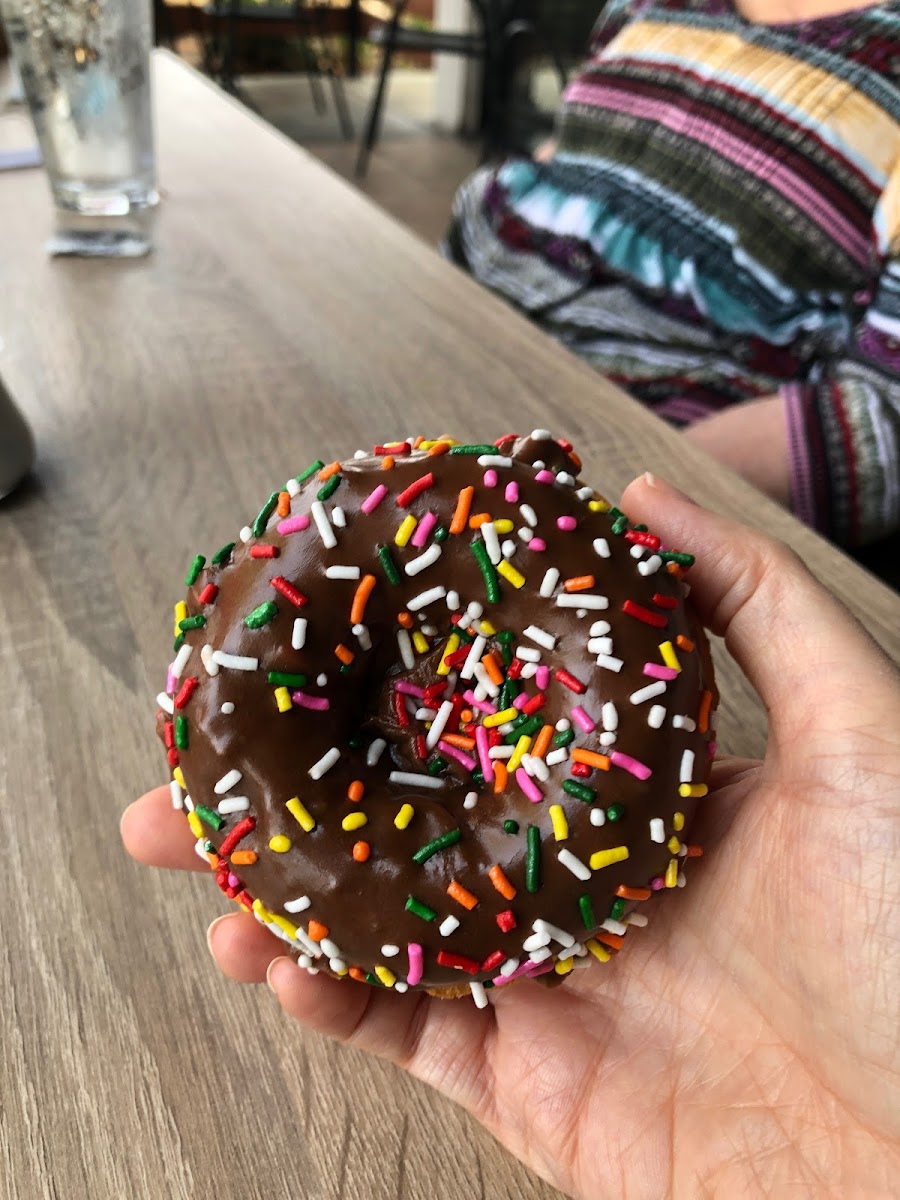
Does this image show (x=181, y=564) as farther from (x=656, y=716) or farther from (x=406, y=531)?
(x=656, y=716)

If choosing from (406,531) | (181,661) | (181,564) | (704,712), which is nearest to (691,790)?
(704,712)

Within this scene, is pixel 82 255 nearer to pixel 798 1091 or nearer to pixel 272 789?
pixel 272 789

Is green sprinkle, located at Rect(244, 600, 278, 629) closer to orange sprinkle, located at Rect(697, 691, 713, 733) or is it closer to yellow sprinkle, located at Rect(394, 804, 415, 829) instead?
yellow sprinkle, located at Rect(394, 804, 415, 829)

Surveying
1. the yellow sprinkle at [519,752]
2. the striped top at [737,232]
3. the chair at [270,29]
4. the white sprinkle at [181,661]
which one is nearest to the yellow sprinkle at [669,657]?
the yellow sprinkle at [519,752]

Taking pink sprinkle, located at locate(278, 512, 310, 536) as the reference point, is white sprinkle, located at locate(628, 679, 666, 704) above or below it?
below

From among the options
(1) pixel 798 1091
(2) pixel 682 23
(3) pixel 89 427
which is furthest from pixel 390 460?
(2) pixel 682 23

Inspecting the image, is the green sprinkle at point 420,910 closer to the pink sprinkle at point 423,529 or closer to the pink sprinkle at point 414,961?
the pink sprinkle at point 414,961

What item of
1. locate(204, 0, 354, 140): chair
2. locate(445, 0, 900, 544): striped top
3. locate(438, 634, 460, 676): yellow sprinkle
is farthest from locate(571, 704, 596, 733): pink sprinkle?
locate(204, 0, 354, 140): chair
